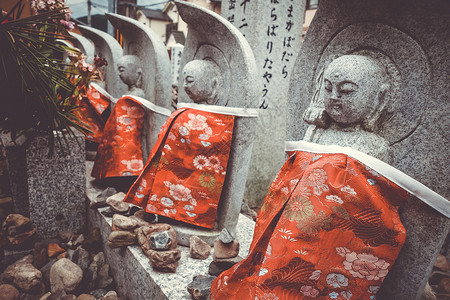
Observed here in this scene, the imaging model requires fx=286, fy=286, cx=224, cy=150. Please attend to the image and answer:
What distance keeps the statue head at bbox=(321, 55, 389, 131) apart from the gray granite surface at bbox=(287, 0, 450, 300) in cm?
5

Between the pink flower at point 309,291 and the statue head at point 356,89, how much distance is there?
800 millimetres

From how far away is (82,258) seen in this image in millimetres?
2453

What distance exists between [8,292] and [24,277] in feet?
0.43

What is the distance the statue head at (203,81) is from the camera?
224 cm

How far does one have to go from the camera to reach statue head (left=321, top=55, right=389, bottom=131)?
4.37 feet

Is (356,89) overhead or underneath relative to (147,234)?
overhead

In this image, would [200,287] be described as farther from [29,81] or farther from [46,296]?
[29,81]

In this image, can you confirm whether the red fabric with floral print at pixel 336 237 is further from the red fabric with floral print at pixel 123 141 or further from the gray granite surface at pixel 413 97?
the red fabric with floral print at pixel 123 141

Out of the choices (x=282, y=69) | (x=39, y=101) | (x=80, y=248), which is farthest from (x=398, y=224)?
(x=282, y=69)

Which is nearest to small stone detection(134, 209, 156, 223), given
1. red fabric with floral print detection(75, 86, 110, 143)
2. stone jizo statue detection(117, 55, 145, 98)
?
stone jizo statue detection(117, 55, 145, 98)

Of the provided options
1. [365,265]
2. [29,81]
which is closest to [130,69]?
[29,81]

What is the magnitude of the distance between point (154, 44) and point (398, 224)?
2720 millimetres

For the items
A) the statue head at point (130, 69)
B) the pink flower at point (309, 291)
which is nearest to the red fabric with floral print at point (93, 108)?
the statue head at point (130, 69)

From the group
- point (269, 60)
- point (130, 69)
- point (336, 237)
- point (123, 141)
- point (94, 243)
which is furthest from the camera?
point (269, 60)
